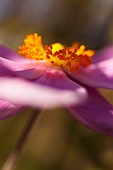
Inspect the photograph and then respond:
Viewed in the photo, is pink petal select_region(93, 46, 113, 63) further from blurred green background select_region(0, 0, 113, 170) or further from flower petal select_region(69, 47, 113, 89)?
blurred green background select_region(0, 0, 113, 170)

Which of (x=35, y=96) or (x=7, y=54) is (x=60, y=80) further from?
(x=35, y=96)

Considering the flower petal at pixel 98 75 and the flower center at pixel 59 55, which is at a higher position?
the flower center at pixel 59 55

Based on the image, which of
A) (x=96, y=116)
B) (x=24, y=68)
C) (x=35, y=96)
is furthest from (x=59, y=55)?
(x=35, y=96)

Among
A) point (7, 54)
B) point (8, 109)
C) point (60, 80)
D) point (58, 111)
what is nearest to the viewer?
point (8, 109)

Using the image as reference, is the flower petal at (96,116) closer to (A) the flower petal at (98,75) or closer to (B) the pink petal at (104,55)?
(A) the flower petal at (98,75)

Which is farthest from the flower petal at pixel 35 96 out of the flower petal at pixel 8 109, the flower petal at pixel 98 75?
the flower petal at pixel 98 75

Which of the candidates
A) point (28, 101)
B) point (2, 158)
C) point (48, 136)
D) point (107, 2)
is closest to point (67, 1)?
point (107, 2)
